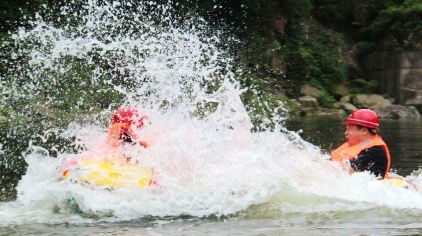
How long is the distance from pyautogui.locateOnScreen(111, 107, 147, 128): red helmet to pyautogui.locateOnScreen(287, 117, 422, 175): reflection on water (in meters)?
3.42

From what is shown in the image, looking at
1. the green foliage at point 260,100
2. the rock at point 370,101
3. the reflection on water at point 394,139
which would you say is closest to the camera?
the reflection on water at point 394,139

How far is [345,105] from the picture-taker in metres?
23.2

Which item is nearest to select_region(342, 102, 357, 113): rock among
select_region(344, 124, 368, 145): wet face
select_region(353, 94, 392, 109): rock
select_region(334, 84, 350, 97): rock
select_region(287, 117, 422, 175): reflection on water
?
select_region(353, 94, 392, 109): rock

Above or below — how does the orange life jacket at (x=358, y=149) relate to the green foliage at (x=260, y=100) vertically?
below

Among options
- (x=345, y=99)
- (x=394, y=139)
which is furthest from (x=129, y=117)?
(x=345, y=99)

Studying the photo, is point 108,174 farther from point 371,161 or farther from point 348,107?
point 348,107

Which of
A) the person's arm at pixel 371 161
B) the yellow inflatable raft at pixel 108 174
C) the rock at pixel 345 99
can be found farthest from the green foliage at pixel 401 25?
the yellow inflatable raft at pixel 108 174

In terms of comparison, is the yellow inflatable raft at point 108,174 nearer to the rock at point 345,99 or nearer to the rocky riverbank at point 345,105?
the rocky riverbank at point 345,105

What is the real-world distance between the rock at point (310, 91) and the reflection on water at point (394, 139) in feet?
16.5

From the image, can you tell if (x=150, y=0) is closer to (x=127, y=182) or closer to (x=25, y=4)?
(x=25, y=4)

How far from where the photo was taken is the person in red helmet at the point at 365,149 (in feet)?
21.4

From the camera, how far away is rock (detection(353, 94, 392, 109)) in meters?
23.0

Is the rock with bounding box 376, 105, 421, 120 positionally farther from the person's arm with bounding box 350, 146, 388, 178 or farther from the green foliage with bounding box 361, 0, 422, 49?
the person's arm with bounding box 350, 146, 388, 178

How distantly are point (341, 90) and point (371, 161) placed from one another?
61.1 feet
